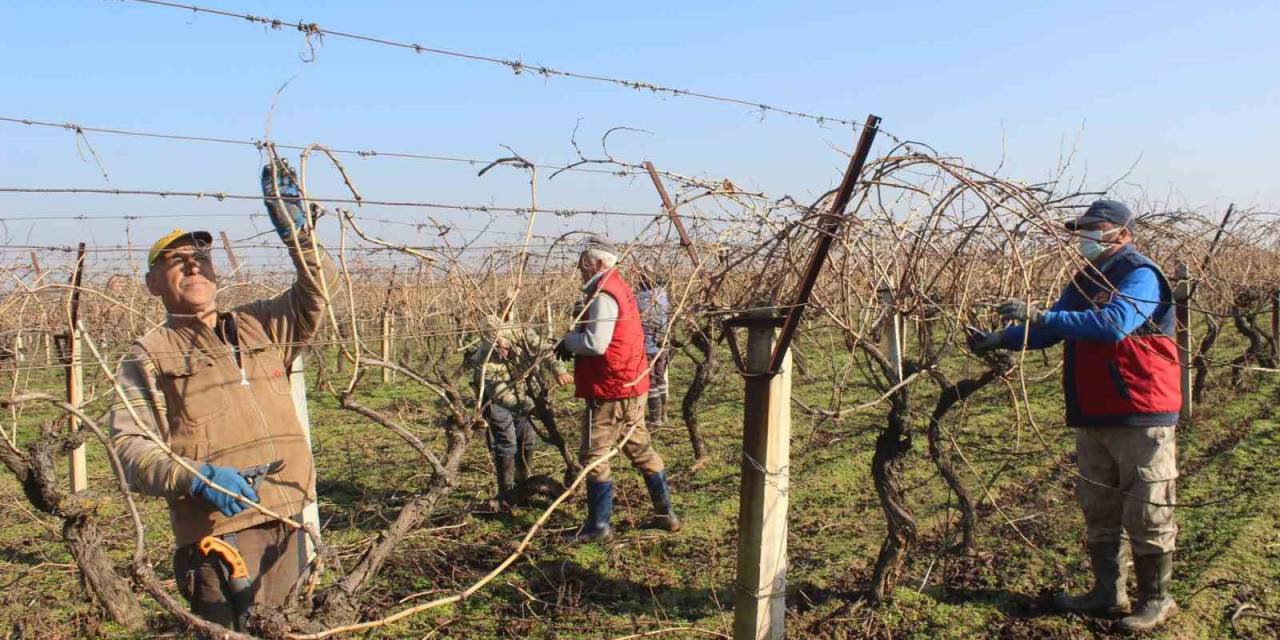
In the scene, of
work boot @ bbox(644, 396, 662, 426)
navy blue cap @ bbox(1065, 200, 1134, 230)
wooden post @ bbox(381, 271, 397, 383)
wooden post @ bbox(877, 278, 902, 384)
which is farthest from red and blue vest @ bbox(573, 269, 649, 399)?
work boot @ bbox(644, 396, 662, 426)

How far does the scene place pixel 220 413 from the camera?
226cm

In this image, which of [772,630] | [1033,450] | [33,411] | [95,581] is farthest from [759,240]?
[33,411]

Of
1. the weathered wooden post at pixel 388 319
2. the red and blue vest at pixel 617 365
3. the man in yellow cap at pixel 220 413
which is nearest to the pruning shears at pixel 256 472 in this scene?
the man in yellow cap at pixel 220 413

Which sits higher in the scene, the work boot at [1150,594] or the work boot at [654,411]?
the work boot at [654,411]

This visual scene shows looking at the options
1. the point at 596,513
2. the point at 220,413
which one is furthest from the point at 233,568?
the point at 596,513

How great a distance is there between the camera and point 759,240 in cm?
339

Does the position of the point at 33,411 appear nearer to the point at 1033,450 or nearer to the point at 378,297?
the point at 378,297

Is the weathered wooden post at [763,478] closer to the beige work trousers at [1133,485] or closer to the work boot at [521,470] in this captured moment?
the beige work trousers at [1133,485]

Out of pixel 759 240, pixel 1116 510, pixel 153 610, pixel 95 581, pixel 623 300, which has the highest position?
pixel 759 240

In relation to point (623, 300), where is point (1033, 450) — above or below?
below

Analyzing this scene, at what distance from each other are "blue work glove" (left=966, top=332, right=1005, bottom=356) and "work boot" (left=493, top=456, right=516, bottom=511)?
109 inches

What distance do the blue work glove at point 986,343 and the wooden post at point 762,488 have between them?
85 cm

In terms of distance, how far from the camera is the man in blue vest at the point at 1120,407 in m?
3.01

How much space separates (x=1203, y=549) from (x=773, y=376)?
275 centimetres
